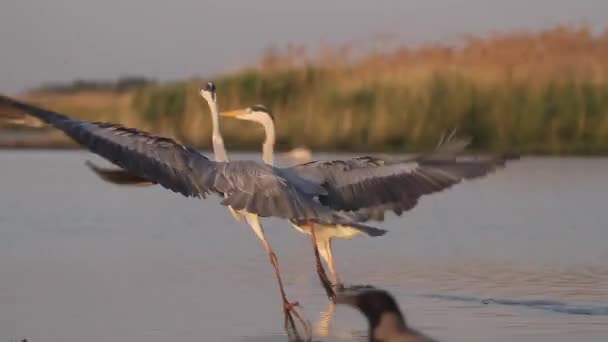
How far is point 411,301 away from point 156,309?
5.32 ft

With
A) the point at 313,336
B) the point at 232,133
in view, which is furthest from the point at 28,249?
the point at 232,133

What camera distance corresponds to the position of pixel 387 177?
9.16 m

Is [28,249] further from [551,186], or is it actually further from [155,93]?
[155,93]

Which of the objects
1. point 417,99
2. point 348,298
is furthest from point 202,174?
point 417,99

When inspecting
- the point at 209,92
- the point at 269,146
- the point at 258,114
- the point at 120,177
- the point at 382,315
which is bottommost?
the point at 382,315

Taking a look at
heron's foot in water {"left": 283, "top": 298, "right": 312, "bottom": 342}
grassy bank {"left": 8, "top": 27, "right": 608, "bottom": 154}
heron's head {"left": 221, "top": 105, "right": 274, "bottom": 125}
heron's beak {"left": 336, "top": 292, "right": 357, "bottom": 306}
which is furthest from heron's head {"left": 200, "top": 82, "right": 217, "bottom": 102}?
grassy bank {"left": 8, "top": 27, "right": 608, "bottom": 154}

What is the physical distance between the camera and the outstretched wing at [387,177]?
888 centimetres

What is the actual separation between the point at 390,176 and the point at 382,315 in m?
2.90

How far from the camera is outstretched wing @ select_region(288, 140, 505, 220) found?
8875 mm

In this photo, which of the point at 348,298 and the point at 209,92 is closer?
the point at 348,298

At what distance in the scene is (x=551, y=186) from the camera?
55.4ft

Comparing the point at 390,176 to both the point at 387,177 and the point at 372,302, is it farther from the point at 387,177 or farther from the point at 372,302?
the point at 372,302

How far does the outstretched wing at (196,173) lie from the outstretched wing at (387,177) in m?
0.37

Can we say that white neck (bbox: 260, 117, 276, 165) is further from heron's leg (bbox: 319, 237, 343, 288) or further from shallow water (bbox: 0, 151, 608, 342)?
shallow water (bbox: 0, 151, 608, 342)
